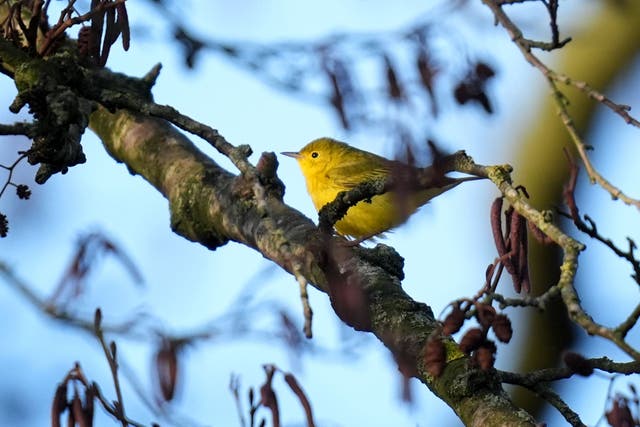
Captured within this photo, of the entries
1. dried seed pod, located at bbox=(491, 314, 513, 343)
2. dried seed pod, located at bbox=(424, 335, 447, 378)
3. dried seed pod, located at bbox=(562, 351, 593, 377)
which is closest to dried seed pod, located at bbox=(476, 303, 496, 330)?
dried seed pod, located at bbox=(491, 314, 513, 343)

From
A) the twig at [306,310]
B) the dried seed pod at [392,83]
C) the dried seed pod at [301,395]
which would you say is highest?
the dried seed pod at [392,83]

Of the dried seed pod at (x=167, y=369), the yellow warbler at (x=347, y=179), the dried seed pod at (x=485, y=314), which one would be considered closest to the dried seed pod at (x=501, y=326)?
the dried seed pod at (x=485, y=314)

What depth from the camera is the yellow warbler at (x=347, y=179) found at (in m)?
5.91

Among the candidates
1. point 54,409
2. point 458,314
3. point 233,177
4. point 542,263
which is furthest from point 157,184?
point 542,263

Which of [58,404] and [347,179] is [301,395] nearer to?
[58,404]

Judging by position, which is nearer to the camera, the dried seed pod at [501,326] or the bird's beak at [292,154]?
the dried seed pod at [501,326]

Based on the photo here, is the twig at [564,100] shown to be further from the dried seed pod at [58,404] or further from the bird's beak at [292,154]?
the bird's beak at [292,154]

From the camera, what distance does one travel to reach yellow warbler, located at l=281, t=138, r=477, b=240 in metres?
5.91

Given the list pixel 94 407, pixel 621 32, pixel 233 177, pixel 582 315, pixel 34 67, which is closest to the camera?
pixel 582 315

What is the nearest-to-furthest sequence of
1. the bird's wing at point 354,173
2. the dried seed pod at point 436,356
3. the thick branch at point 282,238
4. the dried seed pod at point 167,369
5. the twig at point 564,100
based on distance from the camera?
the twig at point 564,100
the dried seed pod at point 436,356
the thick branch at point 282,238
the dried seed pod at point 167,369
the bird's wing at point 354,173

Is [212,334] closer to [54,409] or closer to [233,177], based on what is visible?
[233,177]

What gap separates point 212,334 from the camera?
5570 millimetres

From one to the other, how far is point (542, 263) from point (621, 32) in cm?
175

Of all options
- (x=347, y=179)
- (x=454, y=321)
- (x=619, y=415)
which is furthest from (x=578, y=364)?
(x=347, y=179)
